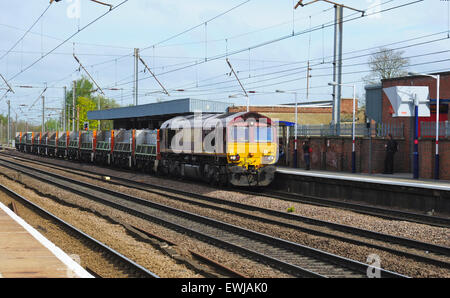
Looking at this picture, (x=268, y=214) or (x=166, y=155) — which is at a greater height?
(x=166, y=155)

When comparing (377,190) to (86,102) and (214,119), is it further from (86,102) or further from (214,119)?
(86,102)

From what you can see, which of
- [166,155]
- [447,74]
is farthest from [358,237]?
[166,155]

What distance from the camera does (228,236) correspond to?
35.4 ft

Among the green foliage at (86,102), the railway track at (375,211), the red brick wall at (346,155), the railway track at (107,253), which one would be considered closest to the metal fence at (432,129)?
the red brick wall at (346,155)

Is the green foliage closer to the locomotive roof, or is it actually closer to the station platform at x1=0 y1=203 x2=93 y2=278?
the locomotive roof

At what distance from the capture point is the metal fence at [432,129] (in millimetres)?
18766

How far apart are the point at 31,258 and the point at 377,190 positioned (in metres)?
12.3

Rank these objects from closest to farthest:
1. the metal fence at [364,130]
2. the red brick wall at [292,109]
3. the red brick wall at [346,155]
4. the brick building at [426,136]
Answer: the brick building at [426,136], the red brick wall at [346,155], the metal fence at [364,130], the red brick wall at [292,109]

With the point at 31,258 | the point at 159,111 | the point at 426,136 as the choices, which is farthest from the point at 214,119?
the point at 159,111

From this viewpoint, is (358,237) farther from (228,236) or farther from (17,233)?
(17,233)

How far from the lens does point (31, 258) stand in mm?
6996

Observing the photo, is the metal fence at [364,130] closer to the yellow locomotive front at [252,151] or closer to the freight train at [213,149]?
the freight train at [213,149]

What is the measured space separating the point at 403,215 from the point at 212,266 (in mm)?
7538

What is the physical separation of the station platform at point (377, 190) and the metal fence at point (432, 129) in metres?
2.72
